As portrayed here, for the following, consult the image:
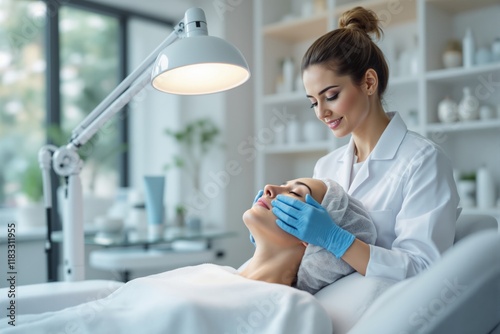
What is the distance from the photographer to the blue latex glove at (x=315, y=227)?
4.15ft

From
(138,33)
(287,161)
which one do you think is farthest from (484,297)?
(138,33)

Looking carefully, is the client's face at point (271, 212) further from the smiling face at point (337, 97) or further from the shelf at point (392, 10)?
the shelf at point (392, 10)

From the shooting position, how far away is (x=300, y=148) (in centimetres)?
361

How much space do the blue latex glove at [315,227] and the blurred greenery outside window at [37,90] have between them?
2.65m

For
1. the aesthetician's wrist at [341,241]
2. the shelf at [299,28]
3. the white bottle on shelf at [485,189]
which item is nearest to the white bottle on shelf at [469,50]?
the white bottle on shelf at [485,189]

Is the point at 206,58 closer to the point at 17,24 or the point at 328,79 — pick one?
the point at 328,79

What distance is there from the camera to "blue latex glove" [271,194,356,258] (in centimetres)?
127

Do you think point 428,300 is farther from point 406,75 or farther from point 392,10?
point 392,10

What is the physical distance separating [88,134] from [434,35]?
6.96 feet

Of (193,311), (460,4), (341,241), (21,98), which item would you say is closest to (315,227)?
(341,241)

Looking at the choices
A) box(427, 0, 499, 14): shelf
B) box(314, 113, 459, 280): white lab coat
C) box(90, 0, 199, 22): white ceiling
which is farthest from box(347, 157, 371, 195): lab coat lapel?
box(90, 0, 199, 22): white ceiling

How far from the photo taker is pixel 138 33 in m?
4.28

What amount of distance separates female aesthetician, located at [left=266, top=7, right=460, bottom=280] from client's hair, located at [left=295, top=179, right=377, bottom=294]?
1.7 inches

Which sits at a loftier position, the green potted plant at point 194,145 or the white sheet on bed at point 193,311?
the green potted plant at point 194,145
